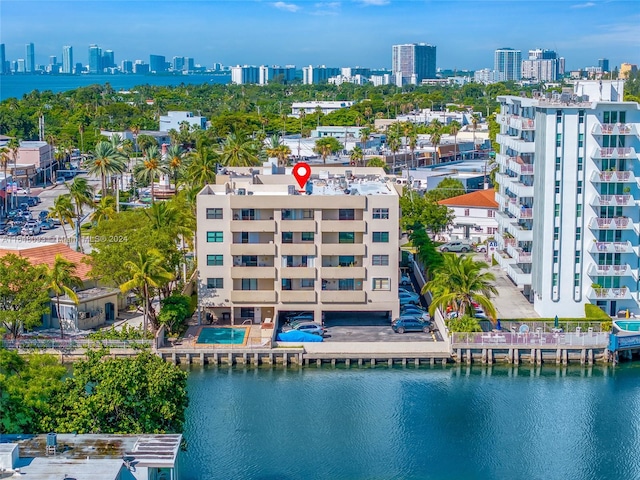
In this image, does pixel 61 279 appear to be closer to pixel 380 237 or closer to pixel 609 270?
pixel 380 237

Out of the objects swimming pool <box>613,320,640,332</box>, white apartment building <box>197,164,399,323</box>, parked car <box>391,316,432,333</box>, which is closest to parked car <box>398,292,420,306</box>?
white apartment building <box>197,164,399,323</box>

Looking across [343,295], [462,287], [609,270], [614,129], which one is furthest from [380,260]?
[614,129]

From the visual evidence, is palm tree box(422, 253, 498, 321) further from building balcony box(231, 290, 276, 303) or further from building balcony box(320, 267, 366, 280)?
building balcony box(231, 290, 276, 303)

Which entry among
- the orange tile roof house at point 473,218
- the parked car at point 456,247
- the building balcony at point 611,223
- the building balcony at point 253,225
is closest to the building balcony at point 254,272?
the building balcony at point 253,225

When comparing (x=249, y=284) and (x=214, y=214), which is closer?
(x=214, y=214)

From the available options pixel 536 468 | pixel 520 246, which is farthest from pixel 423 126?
pixel 536 468

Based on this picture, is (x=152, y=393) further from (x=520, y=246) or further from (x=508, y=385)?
(x=520, y=246)
